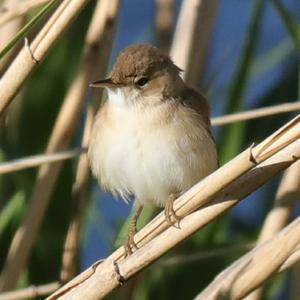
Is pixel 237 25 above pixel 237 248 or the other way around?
above

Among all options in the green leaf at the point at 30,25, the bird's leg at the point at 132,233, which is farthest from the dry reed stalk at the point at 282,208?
the green leaf at the point at 30,25

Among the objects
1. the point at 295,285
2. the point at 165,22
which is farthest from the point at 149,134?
the point at 165,22

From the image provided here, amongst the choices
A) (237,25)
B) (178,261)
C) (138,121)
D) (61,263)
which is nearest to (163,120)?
(138,121)

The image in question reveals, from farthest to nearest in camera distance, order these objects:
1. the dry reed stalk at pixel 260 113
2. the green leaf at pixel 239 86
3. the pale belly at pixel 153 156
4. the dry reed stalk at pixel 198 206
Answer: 1. the green leaf at pixel 239 86
2. the pale belly at pixel 153 156
3. the dry reed stalk at pixel 260 113
4. the dry reed stalk at pixel 198 206

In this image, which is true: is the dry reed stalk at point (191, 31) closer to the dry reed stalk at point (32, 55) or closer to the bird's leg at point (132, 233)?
the bird's leg at point (132, 233)

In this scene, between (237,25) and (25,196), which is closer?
(25,196)

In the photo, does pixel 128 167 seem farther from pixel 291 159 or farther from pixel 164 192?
pixel 291 159

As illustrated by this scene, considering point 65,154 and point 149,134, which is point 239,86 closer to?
point 149,134
